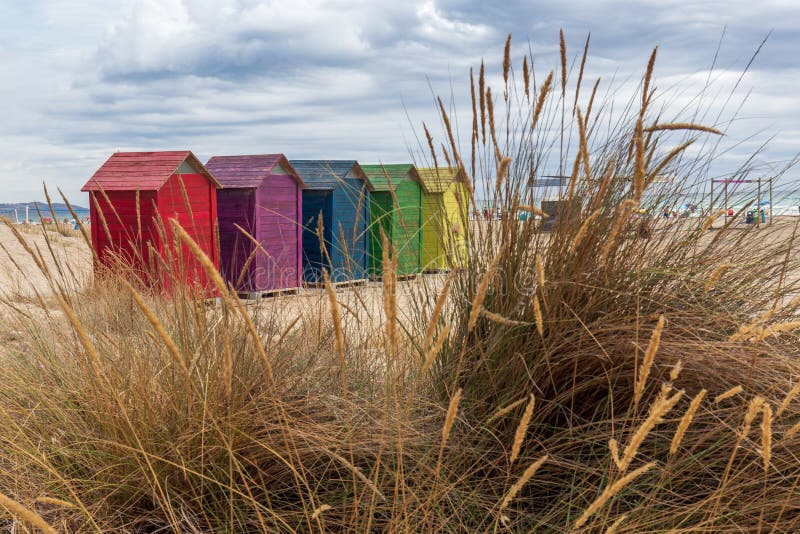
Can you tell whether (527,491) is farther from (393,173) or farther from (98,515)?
(393,173)

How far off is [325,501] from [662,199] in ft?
5.53

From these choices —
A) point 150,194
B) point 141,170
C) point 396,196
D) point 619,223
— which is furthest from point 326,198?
point 619,223

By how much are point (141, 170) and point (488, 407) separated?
18.8 ft

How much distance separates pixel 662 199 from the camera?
270cm

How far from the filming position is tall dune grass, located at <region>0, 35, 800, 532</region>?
181 cm

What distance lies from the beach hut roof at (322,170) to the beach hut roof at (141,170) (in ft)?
5.42

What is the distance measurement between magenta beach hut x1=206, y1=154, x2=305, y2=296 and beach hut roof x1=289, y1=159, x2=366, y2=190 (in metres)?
0.51

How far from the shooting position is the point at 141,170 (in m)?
6.93

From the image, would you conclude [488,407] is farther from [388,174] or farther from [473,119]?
[388,174]

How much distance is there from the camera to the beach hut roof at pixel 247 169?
7.74m

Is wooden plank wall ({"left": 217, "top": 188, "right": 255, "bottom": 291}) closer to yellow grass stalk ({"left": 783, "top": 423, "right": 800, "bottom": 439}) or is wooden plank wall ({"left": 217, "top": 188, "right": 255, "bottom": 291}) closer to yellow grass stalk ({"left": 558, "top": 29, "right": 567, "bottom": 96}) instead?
yellow grass stalk ({"left": 558, "top": 29, "right": 567, "bottom": 96})

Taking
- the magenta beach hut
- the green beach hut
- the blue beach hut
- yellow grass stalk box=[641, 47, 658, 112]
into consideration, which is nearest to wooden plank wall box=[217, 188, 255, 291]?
the magenta beach hut

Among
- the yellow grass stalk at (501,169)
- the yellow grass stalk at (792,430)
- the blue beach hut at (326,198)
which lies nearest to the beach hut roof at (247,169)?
the blue beach hut at (326,198)

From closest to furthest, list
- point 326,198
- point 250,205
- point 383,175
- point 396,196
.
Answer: point 250,205 → point 326,198 → point 383,175 → point 396,196
